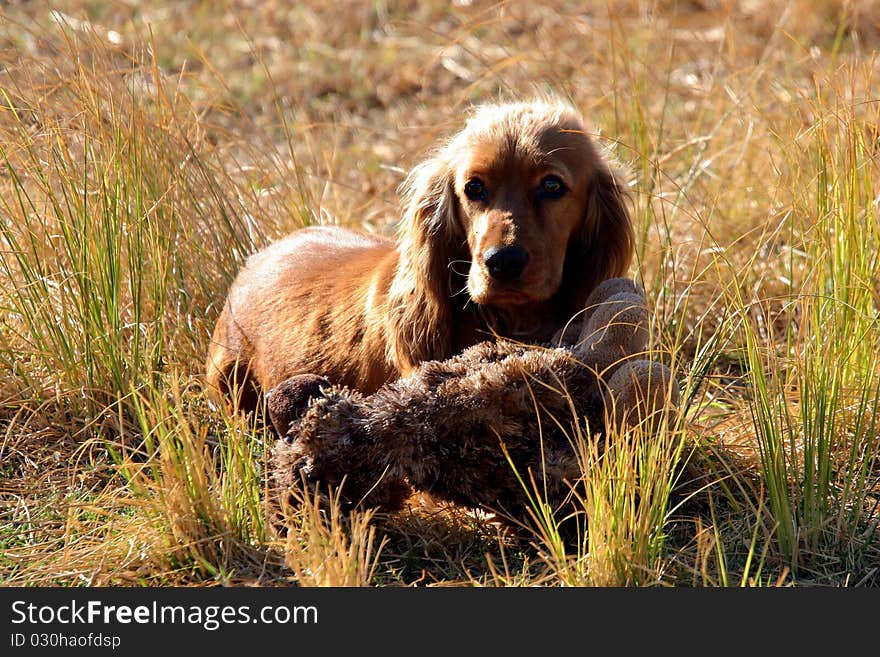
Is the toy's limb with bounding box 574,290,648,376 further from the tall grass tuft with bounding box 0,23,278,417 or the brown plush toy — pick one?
the tall grass tuft with bounding box 0,23,278,417

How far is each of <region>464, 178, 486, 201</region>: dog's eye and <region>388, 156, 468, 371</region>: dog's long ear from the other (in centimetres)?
16

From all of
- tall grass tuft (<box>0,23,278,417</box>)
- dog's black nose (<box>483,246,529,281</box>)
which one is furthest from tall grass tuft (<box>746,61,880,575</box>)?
tall grass tuft (<box>0,23,278,417</box>)

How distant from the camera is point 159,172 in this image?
4348 mm

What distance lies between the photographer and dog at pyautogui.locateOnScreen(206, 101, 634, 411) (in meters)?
3.42

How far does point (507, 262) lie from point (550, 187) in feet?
1.18

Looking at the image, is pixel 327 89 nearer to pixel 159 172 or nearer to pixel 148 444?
pixel 159 172

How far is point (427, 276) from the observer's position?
3668 mm

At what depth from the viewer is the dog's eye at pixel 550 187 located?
3498mm

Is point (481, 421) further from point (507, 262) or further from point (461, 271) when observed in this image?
point (461, 271)

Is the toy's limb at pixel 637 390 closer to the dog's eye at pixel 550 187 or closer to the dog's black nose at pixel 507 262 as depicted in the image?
the dog's black nose at pixel 507 262

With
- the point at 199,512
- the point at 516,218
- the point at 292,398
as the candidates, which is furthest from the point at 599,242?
the point at 199,512

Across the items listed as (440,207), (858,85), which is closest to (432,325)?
(440,207)

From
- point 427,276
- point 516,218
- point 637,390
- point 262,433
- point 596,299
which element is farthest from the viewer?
point 262,433

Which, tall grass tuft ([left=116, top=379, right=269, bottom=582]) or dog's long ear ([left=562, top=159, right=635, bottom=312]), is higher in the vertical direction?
dog's long ear ([left=562, top=159, right=635, bottom=312])
